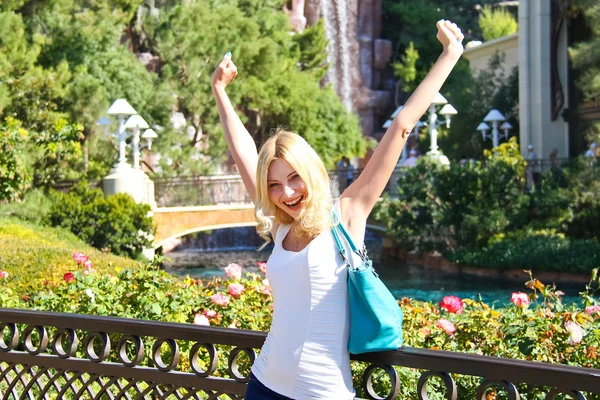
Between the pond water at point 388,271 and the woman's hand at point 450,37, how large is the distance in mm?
9513

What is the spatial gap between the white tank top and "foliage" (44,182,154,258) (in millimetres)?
18876

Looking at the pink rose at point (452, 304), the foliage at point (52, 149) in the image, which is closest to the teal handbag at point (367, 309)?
the pink rose at point (452, 304)

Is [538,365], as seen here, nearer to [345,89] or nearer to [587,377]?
[587,377]

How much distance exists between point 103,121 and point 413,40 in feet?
75.6

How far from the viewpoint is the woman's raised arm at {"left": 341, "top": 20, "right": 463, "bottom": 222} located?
2.81 meters

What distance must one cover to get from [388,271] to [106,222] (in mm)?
6987

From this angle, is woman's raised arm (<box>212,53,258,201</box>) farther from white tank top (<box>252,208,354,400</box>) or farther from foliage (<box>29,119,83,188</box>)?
foliage (<box>29,119,83,188</box>)

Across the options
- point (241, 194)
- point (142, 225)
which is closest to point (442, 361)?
point (142, 225)

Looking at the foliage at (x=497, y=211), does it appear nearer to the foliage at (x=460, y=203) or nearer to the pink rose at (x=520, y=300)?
the foliage at (x=460, y=203)

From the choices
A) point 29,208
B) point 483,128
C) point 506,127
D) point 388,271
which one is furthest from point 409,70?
point 29,208

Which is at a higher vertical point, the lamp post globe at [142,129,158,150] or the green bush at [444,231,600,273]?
the lamp post globe at [142,129,158,150]

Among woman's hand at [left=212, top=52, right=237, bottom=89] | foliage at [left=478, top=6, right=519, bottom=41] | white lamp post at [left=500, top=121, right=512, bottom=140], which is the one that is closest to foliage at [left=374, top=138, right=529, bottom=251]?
white lamp post at [left=500, top=121, right=512, bottom=140]

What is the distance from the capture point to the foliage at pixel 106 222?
21328 mm

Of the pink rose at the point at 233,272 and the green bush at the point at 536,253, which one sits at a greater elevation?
the pink rose at the point at 233,272
